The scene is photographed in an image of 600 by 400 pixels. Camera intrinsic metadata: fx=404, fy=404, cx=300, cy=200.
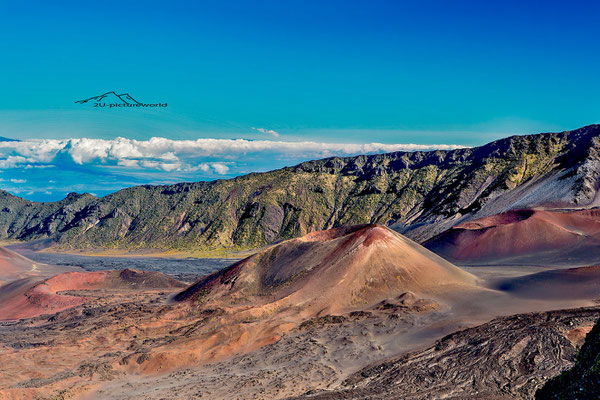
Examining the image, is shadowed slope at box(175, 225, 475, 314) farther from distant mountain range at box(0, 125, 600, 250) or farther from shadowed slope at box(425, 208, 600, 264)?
distant mountain range at box(0, 125, 600, 250)

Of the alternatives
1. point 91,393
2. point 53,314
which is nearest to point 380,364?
point 91,393

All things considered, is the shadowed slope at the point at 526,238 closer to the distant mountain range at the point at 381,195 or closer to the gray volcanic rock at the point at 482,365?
the distant mountain range at the point at 381,195

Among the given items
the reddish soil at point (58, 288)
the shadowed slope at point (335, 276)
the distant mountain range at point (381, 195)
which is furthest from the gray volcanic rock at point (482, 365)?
the distant mountain range at point (381, 195)

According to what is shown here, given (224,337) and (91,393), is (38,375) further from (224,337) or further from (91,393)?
(224,337)

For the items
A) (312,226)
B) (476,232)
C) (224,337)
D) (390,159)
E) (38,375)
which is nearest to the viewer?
(38,375)

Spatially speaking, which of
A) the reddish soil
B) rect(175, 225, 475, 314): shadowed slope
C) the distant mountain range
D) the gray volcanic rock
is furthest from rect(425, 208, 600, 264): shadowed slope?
the reddish soil

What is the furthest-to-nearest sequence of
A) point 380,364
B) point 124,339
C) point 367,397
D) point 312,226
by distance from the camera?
point 312,226, point 124,339, point 380,364, point 367,397

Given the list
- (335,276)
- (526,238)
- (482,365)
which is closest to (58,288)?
(335,276)
